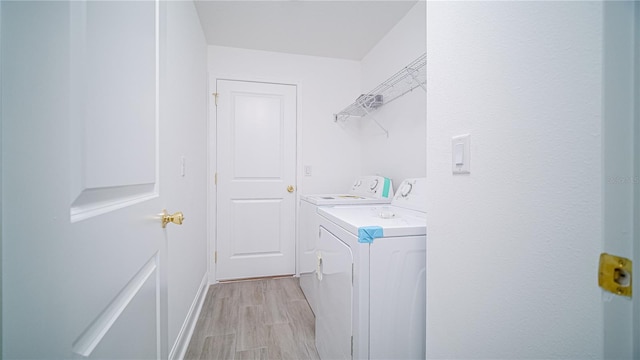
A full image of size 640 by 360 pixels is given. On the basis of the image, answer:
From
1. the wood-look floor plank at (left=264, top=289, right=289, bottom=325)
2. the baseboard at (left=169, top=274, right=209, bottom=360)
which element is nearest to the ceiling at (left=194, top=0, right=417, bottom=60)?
the baseboard at (left=169, top=274, right=209, bottom=360)

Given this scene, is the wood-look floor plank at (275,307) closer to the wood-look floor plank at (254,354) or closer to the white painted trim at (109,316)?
the wood-look floor plank at (254,354)

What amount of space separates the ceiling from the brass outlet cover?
2.04 m

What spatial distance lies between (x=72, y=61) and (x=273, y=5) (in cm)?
192

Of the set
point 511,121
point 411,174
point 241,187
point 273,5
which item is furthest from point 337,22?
point 511,121

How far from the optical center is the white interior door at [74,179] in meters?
0.28

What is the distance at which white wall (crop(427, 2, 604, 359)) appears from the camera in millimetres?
430

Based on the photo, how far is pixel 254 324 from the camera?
1.77m

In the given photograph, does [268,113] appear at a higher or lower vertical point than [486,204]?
higher

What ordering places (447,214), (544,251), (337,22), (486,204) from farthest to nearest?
(337,22) → (447,214) → (486,204) → (544,251)

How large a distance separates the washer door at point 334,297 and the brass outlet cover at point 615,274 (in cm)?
74

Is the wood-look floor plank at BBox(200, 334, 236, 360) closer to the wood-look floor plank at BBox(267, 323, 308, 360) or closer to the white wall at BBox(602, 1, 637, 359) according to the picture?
the wood-look floor plank at BBox(267, 323, 308, 360)

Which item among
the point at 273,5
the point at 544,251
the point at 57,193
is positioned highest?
the point at 273,5

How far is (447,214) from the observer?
2.48 feet

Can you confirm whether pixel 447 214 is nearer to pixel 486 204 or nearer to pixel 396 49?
pixel 486 204
